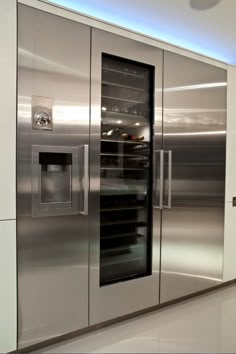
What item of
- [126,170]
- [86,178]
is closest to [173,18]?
[126,170]

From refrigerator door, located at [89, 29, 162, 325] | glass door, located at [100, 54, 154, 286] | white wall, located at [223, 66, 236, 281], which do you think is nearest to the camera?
refrigerator door, located at [89, 29, 162, 325]

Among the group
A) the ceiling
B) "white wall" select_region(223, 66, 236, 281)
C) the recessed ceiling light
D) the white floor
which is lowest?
the white floor

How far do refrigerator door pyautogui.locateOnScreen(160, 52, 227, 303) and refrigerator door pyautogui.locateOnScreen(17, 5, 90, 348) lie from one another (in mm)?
809

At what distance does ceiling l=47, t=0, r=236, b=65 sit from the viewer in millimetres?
1952

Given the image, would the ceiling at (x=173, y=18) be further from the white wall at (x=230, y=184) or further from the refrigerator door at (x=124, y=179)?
the white wall at (x=230, y=184)

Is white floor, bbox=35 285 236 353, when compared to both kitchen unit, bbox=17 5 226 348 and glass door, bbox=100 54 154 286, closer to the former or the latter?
kitchen unit, bbox=17 5 226 348

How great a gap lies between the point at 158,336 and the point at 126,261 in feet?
2.01

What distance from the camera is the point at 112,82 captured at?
7.47ft

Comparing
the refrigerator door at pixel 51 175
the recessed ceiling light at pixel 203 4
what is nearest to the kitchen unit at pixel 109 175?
the refrigerator door at pixel 51 175

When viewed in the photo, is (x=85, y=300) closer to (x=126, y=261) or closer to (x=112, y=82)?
(x=126, y=261)

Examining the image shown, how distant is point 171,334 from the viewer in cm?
218
